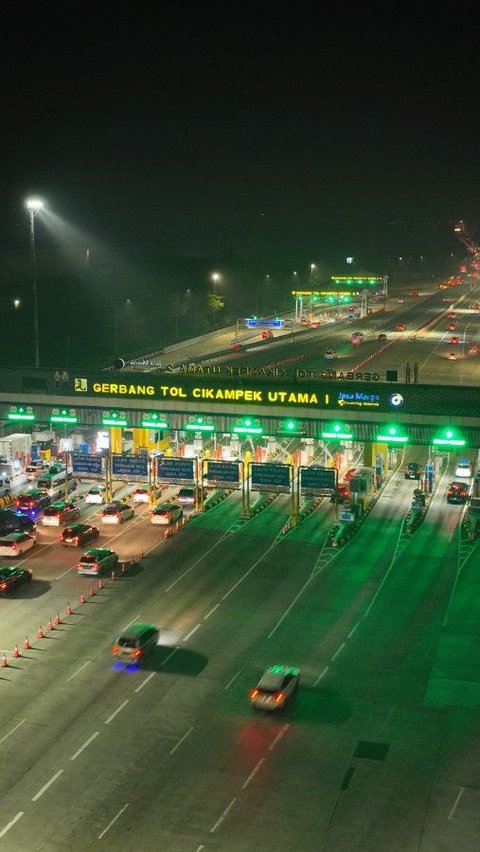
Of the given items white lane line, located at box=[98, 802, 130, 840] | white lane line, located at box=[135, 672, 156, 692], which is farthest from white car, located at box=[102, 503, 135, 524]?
white lane line, located at box=[98, 802, 130, 840]

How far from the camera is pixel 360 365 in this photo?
314ft

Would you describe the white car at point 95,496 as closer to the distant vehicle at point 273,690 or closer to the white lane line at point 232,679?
the white lane line at point 232,679

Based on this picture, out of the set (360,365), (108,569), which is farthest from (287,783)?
(360,365)

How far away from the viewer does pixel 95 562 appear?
45906 mm

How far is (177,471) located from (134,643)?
22445 mm

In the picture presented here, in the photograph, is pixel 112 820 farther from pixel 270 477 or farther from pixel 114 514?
pixel 270 477


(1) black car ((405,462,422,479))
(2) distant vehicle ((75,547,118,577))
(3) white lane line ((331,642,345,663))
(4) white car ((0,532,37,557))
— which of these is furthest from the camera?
(1) black car ((405,462,422,479))

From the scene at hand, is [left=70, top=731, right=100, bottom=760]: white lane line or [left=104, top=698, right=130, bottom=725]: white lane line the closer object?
[left=70, top=731, right=100, bottom=760]: white lane line

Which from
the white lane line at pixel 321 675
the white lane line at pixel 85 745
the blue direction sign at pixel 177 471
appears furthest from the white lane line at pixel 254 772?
the blue direction sign at pixel 177 471

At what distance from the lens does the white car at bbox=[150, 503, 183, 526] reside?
55.2 m

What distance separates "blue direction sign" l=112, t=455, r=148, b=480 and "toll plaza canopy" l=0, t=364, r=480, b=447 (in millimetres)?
2263

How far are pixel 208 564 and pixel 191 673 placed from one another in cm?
1346

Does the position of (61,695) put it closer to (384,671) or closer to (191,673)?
(191,673)

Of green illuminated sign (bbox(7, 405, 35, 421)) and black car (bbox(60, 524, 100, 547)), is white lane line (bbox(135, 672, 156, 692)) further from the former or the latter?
green illuminated sign (bbox(7, 405, 35, 421))
